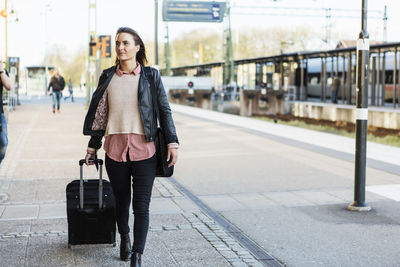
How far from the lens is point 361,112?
682cm

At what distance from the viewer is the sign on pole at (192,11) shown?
41.9m

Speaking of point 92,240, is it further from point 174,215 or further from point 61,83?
point 61,83

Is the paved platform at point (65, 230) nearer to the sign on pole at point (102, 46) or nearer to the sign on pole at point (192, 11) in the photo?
the sign on pole at point (102, 46)

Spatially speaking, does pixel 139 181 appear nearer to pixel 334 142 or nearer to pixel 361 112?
pixel 361 112

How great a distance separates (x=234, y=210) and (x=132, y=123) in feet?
9.01

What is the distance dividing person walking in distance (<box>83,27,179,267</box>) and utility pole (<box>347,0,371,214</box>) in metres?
2.95

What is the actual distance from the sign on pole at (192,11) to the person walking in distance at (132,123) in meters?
37.9

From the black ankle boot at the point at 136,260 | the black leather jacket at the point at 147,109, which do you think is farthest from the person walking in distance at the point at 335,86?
the black ankle boot at the point at 136,260

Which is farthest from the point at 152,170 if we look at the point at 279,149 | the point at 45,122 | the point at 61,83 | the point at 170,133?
the point at 61,83

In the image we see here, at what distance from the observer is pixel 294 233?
589 centimetres

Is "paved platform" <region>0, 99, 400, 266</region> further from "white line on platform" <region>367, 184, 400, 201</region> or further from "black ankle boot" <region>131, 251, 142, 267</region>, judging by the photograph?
"black ankle boot" <region>131, 251, 142, 267</region>

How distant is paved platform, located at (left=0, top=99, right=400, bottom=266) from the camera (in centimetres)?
506

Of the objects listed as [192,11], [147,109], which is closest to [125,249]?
[147,109]

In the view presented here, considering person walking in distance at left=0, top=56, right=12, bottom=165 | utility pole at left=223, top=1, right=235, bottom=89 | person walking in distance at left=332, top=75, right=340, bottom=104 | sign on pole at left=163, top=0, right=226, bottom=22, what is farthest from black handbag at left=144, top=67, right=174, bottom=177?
utility pole at left=223, top=1, right=235, bottom=89
